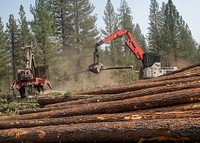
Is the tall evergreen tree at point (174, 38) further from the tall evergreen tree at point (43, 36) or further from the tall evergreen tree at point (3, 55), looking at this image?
the tall evergreen tree at point (3, 55)

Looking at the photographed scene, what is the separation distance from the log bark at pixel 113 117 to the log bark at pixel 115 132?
16.3 inches

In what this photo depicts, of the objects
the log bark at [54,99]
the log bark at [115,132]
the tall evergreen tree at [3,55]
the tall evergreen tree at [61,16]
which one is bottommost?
the log bark at [115,132]

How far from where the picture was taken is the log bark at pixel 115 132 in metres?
5.05

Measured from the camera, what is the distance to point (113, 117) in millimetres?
6449

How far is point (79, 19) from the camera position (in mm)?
48281

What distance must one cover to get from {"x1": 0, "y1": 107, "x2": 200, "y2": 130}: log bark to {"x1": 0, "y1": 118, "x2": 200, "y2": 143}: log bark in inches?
16.3

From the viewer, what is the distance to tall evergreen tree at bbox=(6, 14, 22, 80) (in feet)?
159

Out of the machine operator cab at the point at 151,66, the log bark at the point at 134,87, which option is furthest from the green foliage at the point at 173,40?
the log bark at the point at 134,87

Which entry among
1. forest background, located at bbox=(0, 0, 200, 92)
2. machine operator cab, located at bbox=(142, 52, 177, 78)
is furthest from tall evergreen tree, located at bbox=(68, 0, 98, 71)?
machine operator cab, located at bbox=(142, 52, 177, 78)

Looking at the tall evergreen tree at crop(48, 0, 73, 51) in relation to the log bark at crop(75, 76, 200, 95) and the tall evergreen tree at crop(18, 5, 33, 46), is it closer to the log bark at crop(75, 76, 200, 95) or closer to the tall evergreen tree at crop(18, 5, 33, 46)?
the tall evergreen tree at crop(18, 5, 33, 46)

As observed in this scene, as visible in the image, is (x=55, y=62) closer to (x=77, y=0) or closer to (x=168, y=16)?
(x=77, y=0)

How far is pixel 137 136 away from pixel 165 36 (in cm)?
4516

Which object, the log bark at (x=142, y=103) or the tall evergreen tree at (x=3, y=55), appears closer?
the log bark at (x=142, y=103)

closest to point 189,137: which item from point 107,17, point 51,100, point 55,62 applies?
point 51,100
